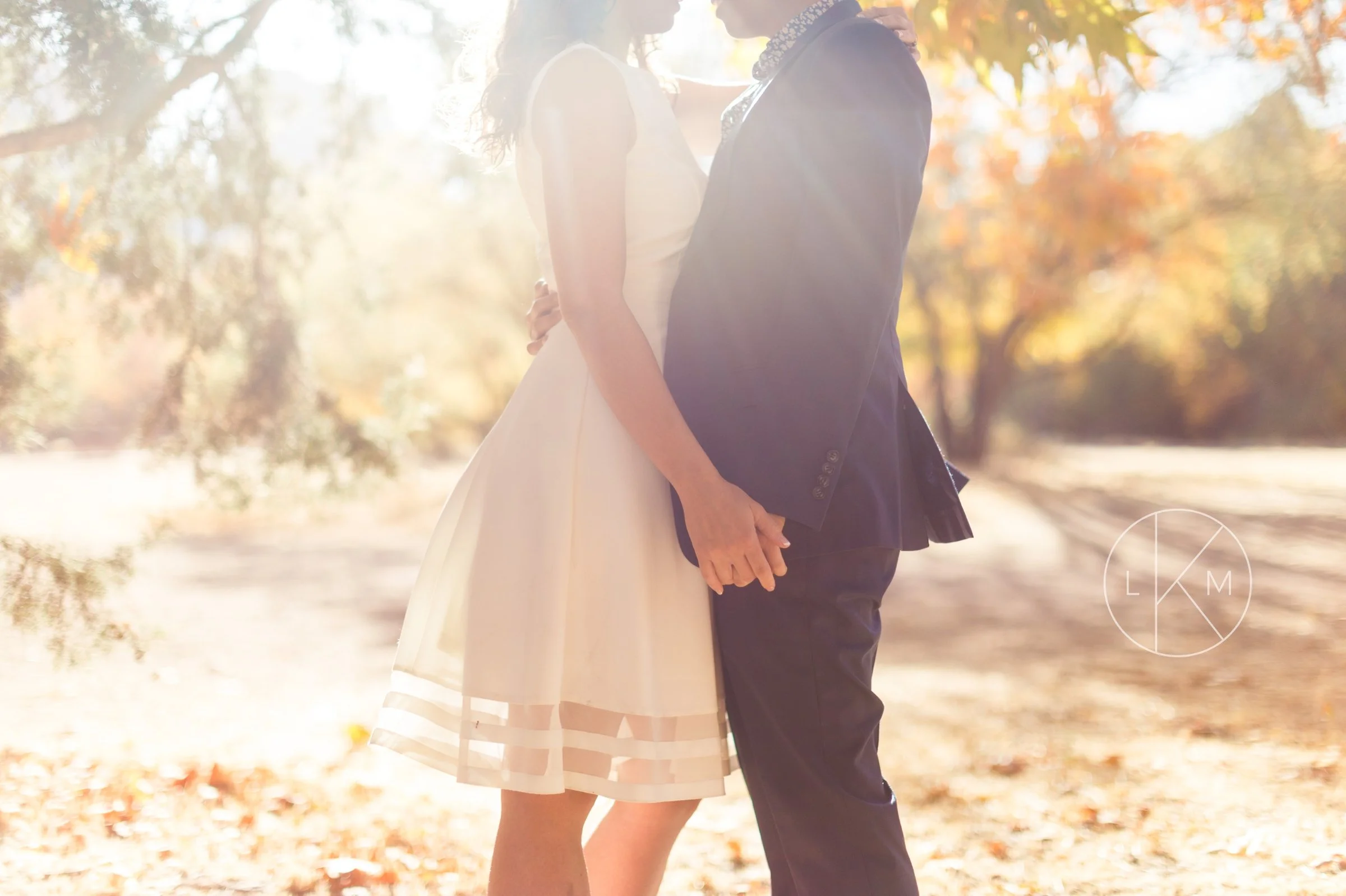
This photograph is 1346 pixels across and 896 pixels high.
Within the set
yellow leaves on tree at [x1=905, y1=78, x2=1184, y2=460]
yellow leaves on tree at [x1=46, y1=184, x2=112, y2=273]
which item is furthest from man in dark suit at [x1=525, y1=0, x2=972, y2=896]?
yellow leaves on tree at [x1=905, y1=78, x2=1184, y2=460]

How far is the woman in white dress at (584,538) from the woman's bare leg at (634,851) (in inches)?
10.2

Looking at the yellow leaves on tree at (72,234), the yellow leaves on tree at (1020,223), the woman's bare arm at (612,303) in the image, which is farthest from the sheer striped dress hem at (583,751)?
the yellow leaves on tree at (1020,223)

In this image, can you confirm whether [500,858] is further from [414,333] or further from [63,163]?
[414,333]

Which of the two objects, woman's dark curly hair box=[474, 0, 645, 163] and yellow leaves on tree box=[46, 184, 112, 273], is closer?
woman's dark curly hair box=[474, 0, 645, 163]

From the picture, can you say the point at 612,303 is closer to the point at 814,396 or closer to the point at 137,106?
the point at 814,396

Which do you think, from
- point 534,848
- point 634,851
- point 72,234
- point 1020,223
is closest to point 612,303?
point 534,848

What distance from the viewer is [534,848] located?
144 centimetres

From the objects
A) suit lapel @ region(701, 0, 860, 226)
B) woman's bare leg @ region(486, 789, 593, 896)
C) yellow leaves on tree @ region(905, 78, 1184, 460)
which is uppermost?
yellow leaves on tree @ region(905, 78, 1184, 460)

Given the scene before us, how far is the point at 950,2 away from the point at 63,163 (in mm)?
2732

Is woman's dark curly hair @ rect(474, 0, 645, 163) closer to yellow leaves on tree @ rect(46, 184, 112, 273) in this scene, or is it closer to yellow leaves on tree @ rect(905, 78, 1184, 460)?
yellow leaves on tree @ rect(46, 184, 112, 273)

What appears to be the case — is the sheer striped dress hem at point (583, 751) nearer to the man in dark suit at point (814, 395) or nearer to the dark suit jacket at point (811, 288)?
the man in dark suit at point (814, 395)

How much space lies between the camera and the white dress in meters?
1.41

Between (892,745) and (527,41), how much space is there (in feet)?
11.1

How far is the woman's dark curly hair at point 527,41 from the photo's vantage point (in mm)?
1506
